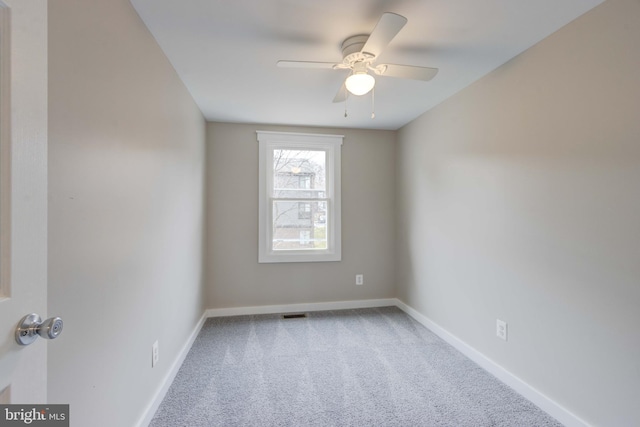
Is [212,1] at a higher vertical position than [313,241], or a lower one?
higher

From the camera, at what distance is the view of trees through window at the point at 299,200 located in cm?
364

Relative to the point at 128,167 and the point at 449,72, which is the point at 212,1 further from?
the point at 449,72

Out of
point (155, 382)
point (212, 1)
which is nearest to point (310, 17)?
point (212, 1)

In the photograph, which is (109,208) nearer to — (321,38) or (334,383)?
(321,38)

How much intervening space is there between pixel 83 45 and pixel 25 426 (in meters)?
1.22

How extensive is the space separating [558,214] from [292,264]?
2644 mm

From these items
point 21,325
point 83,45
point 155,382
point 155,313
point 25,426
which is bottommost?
point 155,382

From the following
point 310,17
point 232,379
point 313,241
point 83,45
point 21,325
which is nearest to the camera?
point 21,325

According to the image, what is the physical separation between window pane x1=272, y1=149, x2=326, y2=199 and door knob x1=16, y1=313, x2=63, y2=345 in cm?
295

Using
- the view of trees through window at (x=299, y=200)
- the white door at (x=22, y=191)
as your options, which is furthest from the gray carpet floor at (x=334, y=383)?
the white door at (x=22, y=191)

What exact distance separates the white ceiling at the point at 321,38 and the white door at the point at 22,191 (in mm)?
1043

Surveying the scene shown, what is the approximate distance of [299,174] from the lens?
12.1 feet

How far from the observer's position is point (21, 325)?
2.17 ft

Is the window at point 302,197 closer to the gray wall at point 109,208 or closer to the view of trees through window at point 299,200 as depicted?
the view of trees through window at point 299,200
